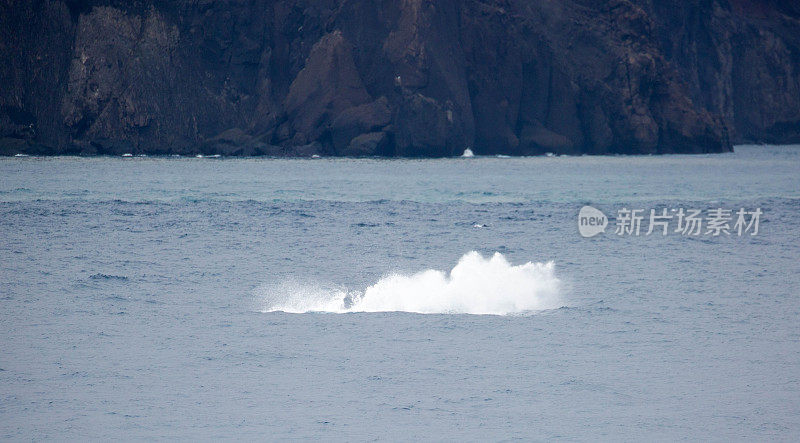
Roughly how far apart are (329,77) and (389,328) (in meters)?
96.2

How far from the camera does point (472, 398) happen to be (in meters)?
16.6

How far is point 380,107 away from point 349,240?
73.2 metres

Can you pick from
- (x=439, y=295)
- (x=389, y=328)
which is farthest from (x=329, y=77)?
(x=389, y=328)

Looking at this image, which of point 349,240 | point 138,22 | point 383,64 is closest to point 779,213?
point 349,240

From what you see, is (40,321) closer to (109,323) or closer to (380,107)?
(109,323)

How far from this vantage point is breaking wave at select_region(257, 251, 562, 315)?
2397 cm

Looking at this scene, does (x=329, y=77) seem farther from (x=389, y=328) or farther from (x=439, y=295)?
(x=389, y=328)

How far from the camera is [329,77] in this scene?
115812 mm

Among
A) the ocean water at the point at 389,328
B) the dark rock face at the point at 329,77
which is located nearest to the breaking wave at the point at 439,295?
the ocean water at the point at 389,328

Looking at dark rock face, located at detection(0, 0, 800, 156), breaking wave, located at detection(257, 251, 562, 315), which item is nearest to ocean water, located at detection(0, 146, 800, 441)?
breaking wave, located at detection(257, 251, 562, 315)

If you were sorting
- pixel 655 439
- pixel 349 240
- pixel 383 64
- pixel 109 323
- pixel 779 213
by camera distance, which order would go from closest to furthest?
pixel 655 439
pixel 109 323
pixel 349 240
pixel 779 213
pixel 383 64

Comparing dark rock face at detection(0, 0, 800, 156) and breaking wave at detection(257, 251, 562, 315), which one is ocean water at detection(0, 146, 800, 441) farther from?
dark rock face at detection(0, 0, 800, 156)

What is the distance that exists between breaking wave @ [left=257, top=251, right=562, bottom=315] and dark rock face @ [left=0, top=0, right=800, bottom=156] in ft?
282

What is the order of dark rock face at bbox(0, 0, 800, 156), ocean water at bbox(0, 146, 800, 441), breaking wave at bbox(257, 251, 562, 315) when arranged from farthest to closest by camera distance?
dark rock face at bbox(0, 0, 800, 156), breaking wave at bbox(257, 251, 562, 315), ocean water at bbox(0, 146, 800, 441)
